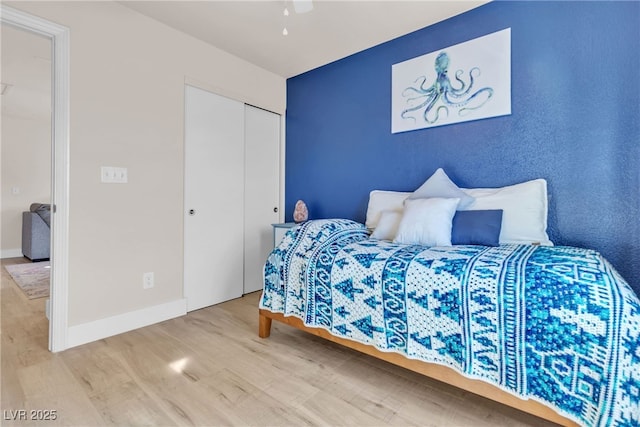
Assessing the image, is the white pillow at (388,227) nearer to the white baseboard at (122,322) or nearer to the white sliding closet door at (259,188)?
the white sliding closet door at (259,188)

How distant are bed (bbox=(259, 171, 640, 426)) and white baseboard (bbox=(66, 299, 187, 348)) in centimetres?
92

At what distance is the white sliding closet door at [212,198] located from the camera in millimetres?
2654

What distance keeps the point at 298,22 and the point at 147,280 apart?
92.5 inches

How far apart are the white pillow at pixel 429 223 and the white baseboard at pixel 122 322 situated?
191cm

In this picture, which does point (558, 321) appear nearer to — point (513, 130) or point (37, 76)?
point (513, 130)

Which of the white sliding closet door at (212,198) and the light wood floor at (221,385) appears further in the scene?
the white sliding closet door at (212,198)

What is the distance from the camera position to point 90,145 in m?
2.07

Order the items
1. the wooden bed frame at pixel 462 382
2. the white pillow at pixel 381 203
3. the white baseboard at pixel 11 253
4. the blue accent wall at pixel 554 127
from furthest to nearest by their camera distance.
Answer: the white baseboard at pixel 11 253
the white pillow at pixel 381 203
the blue accent wall at pixel 554 127
the wooden bed frame at pixel 462 382

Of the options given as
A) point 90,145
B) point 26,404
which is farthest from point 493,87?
point 26,404

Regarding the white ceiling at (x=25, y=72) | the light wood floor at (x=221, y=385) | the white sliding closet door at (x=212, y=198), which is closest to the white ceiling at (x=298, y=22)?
the white sliding closet door at (x=212, y=198)

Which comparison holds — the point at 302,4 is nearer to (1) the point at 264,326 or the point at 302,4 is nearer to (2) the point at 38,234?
(1) the point at 264,326

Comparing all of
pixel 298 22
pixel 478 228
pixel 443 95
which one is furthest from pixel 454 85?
pixel 298 22

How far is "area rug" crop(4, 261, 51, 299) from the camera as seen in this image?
313 cm

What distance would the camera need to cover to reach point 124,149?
7.36ft
